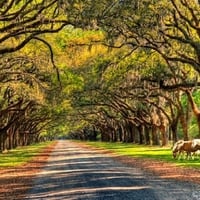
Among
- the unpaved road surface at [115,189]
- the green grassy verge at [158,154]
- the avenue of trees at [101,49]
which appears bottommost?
the unpaved road surface at [115,189]

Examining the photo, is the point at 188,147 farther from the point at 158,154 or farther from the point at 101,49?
the point at 101,49

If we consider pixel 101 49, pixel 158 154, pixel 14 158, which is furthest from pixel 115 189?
pixel 14 158

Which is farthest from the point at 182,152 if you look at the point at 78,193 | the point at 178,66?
the point at 78,193

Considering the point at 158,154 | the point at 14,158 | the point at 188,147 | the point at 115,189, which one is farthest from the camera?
the point at 14,158

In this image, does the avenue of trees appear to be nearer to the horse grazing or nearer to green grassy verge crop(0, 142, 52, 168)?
the horse grazing

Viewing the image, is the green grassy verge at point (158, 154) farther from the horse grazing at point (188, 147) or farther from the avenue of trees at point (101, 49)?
the avenue of trees at point (101, 49)

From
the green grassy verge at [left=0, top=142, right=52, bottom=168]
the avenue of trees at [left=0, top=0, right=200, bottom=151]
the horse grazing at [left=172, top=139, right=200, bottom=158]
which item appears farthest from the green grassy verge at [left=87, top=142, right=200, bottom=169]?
the green grassy verge at [left=0, top=142, right=52, bottom=168]

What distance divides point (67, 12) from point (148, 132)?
179 ft

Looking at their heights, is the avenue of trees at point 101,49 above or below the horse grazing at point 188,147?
above

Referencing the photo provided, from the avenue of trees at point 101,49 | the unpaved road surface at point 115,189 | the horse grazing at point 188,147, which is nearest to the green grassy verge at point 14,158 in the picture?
the avenue of trees at point 101,49

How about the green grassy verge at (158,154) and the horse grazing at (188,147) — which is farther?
the horse grazing at (188,147)

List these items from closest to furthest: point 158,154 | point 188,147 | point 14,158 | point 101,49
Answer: point 188,147
point 101,49
point 158,154
point 14,158

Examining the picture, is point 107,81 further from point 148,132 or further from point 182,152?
point 148,132

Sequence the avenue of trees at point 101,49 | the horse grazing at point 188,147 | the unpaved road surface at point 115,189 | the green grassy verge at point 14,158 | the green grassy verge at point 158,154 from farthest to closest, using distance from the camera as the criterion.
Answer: the green grassy verge at point 14,158 → the horse grazing at point 188,147 → the green grassy verge at point 158,154 → the avenue of trees at point 101,49 → the unpaved road surface at point 115,189
